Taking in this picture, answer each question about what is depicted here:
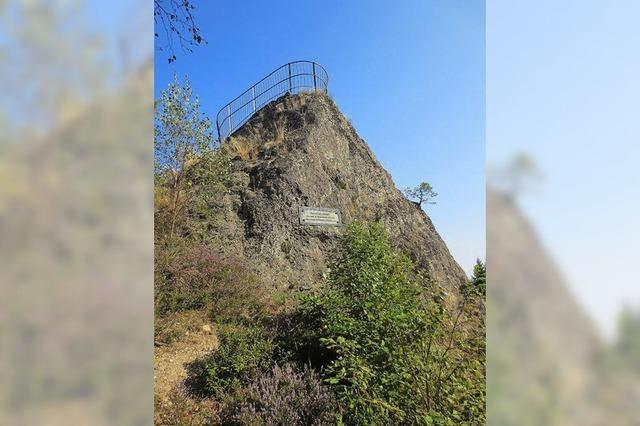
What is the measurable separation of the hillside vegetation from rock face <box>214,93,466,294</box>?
0.16 ft

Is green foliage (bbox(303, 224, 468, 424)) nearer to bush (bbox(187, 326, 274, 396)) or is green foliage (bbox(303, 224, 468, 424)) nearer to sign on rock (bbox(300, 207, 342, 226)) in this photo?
bush (bbox(187, 326, 274, 396))

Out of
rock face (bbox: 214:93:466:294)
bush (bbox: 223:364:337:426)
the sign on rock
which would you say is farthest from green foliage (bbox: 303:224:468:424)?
the sign on rock

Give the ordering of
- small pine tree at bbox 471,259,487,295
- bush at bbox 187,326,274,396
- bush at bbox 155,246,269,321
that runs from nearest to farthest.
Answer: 1. small pine tree at bbox 471,259,487,295
2. bush at bbox 187,326,274,396
3. bush at bbox 155,246,269,321

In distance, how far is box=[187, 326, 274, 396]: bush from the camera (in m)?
3.32

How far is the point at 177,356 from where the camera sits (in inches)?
150

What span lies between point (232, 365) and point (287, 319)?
88 cm
